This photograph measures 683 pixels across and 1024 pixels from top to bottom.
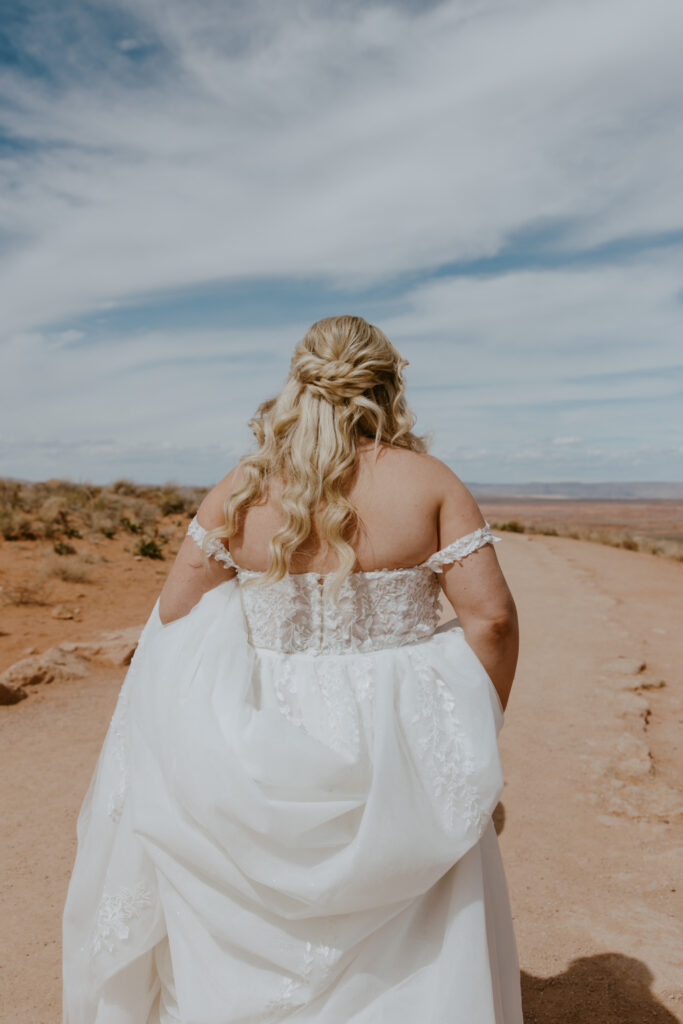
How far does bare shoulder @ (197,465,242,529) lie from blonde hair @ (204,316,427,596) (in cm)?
4

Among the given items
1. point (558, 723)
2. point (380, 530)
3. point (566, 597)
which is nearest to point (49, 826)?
point (380, 530)

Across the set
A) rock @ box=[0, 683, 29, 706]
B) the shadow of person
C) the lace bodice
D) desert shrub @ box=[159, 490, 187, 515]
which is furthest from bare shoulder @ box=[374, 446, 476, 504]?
desert shrub @ box=[159, 490, 187, 515]

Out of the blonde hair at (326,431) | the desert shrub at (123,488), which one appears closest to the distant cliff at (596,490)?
the desert shrub at (123,488)

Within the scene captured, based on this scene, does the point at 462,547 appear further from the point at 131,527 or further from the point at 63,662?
the point at 131,527

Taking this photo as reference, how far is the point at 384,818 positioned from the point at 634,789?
3.99 m

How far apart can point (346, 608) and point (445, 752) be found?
46cm

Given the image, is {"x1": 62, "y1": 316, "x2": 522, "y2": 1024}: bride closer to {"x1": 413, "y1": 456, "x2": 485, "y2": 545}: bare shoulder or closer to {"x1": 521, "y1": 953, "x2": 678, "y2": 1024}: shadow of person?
{"x1": 413, "y1": 456, "x2": 485, "y2": 545}: bare shoulder

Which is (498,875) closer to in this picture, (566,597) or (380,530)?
(380,530)

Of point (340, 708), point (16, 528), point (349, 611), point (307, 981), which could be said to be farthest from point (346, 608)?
point (16, 528)

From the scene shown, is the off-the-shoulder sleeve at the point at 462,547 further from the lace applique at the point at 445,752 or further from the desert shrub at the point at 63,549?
the desert shrub at the point at 63,549

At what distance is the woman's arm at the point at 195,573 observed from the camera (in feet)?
7.20

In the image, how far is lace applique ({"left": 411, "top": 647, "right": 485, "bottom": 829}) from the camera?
1.93 metres

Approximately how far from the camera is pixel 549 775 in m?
5.45

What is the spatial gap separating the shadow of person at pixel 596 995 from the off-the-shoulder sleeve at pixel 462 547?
2.15m
